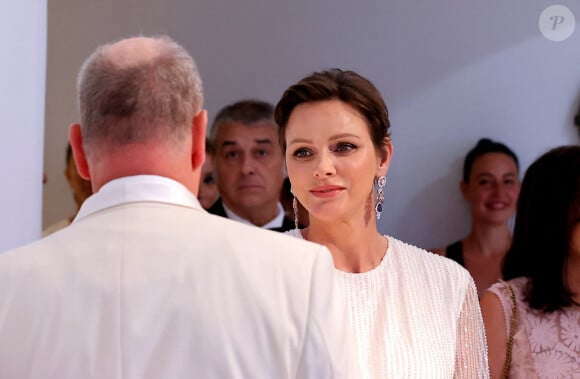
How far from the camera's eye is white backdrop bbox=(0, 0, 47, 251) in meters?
2.47

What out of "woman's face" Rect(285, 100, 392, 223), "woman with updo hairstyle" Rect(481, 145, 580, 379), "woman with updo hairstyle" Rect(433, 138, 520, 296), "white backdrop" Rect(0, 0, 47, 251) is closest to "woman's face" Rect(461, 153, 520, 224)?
"woman with updo hairstyle" Rect(433, 138, 520, 296)

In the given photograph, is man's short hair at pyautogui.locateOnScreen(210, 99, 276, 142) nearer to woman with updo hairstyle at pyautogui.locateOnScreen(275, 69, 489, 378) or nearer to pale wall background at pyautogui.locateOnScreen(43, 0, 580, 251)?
pale wall background at pyautogui.locateOnScreen(43, 0, 580, 251)

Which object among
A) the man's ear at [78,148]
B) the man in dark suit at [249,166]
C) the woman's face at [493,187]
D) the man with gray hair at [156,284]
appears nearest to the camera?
the man with gray hair at [156,284]

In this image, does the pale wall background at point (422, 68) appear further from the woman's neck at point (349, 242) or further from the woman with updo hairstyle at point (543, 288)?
the woman's neck at point (349, 242)

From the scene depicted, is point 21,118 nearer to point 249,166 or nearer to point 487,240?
point 249,166

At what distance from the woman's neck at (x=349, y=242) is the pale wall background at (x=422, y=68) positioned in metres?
1.64

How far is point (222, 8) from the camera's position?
3.87m

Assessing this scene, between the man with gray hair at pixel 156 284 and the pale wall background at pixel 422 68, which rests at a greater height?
the pale wall background at pixel 422 68

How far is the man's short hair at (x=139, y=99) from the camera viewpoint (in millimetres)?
1383

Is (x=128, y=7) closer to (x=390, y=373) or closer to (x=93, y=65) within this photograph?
(x=390, y=373)

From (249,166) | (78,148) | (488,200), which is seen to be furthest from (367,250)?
(488,200)

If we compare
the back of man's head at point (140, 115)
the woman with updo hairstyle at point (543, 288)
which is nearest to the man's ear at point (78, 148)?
the back of man's head at point (140, 115)

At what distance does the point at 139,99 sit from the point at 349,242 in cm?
→ 102

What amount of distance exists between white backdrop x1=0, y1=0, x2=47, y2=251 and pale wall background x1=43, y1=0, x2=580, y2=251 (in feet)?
4.16
